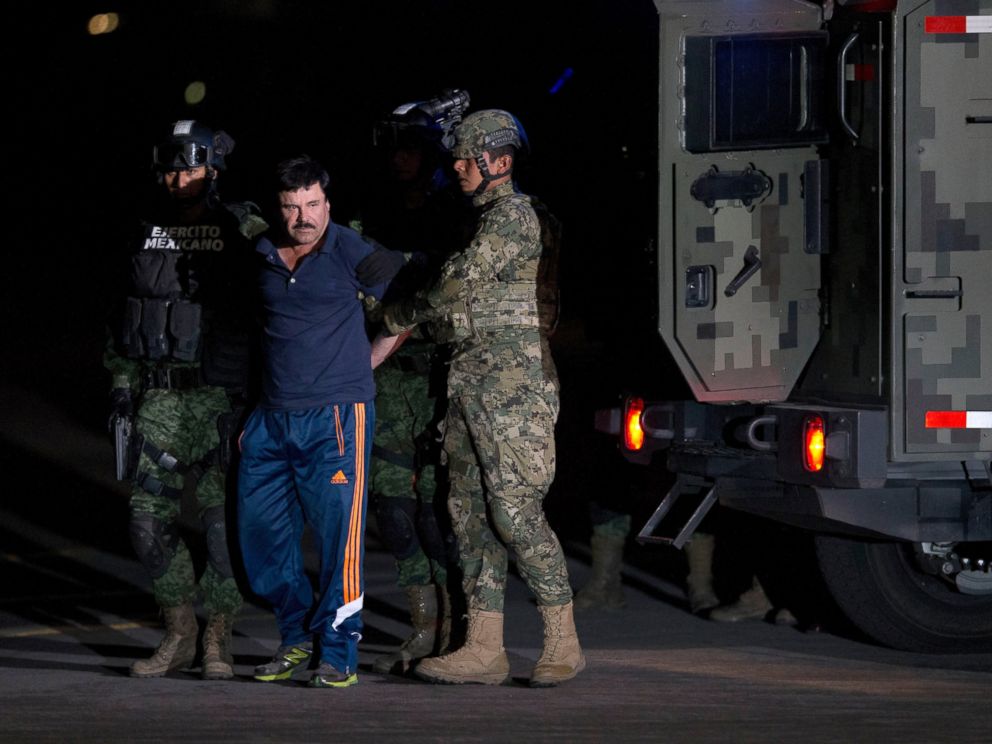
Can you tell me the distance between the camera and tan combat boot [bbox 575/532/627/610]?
9484mm

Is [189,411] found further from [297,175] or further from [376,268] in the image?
[297,175]

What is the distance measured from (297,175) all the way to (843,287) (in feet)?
7.00

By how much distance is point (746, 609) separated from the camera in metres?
9.20

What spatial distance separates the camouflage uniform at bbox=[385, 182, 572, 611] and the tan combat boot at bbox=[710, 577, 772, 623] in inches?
69.2

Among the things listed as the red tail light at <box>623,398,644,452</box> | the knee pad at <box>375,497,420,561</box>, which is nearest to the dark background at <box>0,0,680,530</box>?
the red tail light at <box>623,398,644,452</box>

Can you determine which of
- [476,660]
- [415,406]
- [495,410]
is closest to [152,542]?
[415,406]

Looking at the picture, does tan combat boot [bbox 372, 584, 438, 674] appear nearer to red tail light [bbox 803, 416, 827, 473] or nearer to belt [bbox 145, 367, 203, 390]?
belt [bbox 145, 367, 203, 390]

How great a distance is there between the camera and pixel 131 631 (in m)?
8.93

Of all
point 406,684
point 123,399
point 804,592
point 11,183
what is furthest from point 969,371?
point 11,183

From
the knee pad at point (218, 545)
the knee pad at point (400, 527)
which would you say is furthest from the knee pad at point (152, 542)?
the knee pad at point (400, 527)

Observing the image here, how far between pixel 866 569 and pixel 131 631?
3.02 meters

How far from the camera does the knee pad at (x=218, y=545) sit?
25.8 feet

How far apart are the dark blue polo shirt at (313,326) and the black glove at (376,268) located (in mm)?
26

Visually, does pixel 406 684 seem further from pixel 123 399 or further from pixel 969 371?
pixel 969 371
